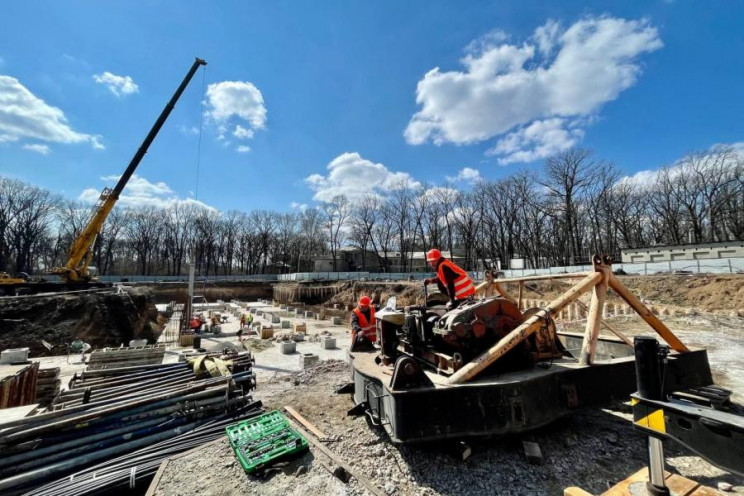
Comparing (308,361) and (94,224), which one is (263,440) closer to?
(308,361)

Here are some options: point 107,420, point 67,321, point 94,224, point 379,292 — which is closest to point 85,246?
point 94,224

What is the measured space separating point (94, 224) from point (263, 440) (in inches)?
910

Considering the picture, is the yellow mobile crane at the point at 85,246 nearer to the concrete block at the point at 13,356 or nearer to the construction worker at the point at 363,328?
the concrete block at the point at 13,356

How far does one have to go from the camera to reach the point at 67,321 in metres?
15.7

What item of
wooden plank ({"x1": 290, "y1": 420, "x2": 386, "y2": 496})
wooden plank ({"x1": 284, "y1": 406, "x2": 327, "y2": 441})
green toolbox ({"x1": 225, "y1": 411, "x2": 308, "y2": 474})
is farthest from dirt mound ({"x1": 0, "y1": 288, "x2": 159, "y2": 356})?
wooden plank ({"x1": 290, "y1": 420, "x2": 386, "y2": 496})

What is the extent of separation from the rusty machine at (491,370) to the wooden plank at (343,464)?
1.68ft

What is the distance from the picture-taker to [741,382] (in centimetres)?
576

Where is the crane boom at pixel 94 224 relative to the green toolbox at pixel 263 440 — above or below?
above

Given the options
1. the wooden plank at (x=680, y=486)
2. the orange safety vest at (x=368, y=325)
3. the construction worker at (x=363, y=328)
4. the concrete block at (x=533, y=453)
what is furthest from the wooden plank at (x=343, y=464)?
the wooden plank at (x=680, y=486)

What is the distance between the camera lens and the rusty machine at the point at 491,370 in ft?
10.8

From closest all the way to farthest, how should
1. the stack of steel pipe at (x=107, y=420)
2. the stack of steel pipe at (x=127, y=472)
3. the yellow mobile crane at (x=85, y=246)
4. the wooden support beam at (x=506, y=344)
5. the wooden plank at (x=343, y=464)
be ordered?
the wooden plank at (x=343, y=464) → the wooden support beam at (x=506, y=344) → the stack of steel pipe at (x=127, y=472) → the stack of steel pipe at (x=107, y=420) → the yellow mobile crane at (x=85, y=246)

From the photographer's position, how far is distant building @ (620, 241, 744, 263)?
86.3ft

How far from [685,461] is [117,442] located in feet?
22.8

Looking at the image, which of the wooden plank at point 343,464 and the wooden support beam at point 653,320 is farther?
the wooden support beam at point 653,320
